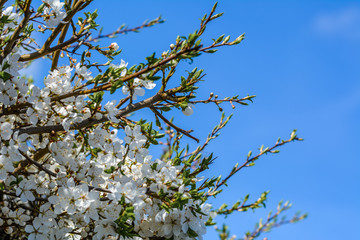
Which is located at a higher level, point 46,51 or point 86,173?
point 46,51

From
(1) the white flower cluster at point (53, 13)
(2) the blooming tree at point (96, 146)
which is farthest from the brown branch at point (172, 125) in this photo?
(1) the white flower cluster at point (53, 13)

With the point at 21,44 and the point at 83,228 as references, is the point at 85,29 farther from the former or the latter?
the point at 83,228

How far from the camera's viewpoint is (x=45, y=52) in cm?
282

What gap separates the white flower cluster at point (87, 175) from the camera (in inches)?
96.1

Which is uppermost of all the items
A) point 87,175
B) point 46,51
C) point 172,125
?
point 46,51

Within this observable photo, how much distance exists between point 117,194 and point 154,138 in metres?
0.54

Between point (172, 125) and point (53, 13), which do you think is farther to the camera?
point (172, 125)

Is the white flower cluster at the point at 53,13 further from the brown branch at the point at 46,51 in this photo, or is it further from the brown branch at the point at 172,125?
the brown branch at the point at 172,125

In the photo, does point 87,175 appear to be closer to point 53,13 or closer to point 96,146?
point 96,146

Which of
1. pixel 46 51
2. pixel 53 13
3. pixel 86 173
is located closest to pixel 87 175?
pixel 86 173

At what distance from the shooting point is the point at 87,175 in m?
2.67

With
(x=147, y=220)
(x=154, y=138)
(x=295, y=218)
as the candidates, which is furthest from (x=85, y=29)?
(x=295, y=218)

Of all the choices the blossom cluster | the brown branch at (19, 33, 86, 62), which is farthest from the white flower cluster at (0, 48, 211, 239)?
the brown branch at (19, 33, 86, 62)

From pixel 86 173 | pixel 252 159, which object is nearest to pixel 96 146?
pixel 86 173
